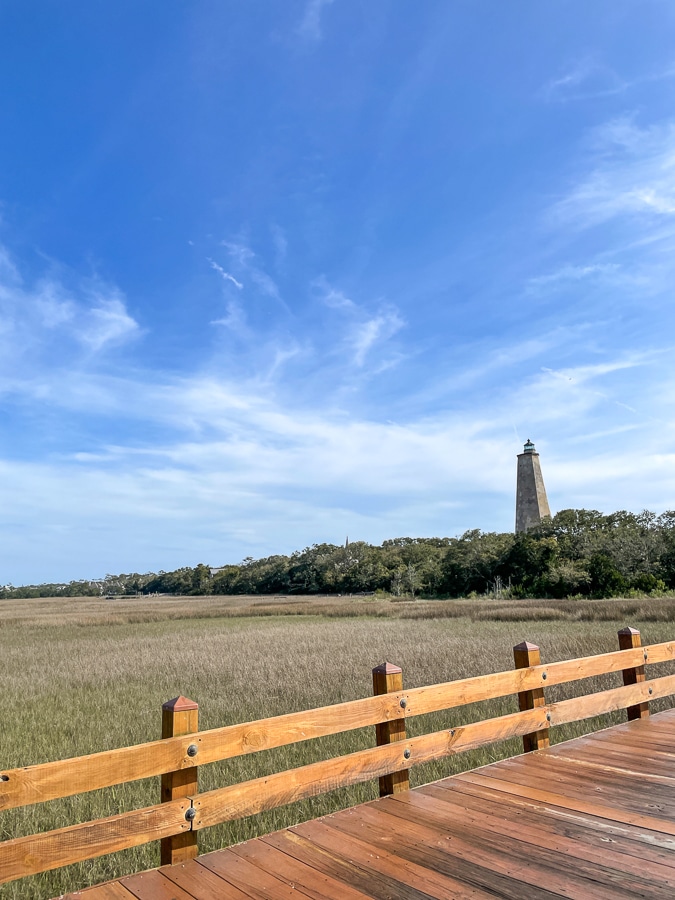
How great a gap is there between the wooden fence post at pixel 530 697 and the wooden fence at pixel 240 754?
11 millimetres

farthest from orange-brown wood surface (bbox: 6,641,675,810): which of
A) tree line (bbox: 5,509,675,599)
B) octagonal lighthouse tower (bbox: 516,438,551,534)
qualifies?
octagonal lighthouse tower (bbox: 516,438,551,534)

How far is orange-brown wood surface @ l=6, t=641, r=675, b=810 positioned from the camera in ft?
10.2

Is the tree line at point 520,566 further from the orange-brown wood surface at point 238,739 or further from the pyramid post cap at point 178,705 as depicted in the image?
the pyramid post cap at point 178,705

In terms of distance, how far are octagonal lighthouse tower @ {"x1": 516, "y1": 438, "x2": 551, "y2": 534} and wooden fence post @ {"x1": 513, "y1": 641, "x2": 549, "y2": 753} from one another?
294 feet

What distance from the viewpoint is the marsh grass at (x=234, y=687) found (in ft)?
20.5

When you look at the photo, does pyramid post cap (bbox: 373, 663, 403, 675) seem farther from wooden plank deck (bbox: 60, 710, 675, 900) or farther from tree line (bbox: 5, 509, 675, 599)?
tree line (bbox: 5, 509, 675, 599)

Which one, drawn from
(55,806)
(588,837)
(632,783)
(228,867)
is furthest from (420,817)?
(55,806)

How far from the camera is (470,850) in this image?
11.7ft

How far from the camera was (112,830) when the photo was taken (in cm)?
325

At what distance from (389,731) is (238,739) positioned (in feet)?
4.29

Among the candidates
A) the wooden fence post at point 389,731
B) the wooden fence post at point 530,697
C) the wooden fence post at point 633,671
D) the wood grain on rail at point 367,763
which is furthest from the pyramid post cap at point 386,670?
the wooden fence post at point 633,671

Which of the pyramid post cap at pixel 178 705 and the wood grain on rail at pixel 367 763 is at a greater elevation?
the pyramid post cap at pixel 178 705

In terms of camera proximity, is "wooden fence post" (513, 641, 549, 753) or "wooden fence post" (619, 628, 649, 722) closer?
"wooden fence post" (513, 641, 549, 753)

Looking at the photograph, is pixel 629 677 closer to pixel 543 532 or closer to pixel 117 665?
pixel 117 665
